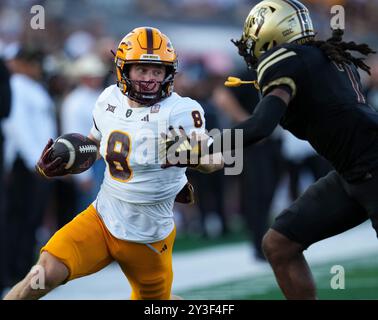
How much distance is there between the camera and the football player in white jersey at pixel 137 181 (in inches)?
199

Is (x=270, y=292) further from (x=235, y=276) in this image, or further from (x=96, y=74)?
(x=96, y=74)

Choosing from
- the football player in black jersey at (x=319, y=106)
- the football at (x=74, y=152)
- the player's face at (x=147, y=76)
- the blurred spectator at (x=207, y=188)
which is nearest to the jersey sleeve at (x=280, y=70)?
the football player in black jersey at (x=319, y=106)

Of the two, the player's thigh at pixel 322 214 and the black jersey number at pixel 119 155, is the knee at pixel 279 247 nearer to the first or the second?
the player's thigh at pixel 322 214

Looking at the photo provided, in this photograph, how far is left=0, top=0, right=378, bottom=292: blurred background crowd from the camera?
8422 millimetres

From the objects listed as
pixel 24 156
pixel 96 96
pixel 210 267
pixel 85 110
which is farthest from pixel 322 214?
pixel 96 96

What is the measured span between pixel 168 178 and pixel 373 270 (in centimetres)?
401

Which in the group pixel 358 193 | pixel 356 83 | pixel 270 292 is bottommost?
pixel 270 292

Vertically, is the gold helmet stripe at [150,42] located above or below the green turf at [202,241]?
above

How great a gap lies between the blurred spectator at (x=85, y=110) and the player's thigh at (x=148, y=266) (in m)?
3.98

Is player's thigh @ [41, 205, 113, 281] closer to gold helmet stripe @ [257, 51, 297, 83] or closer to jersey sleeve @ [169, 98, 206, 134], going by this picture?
jersey sleeve @ [169, 98, 206, 134]

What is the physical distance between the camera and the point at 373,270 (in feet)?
28.5

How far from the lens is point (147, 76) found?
5.16m

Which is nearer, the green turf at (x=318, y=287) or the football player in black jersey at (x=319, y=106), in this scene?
the football player in black jersey at (x=319, y=106)

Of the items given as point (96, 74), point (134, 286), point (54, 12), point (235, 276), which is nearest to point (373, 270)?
point (235, 276)
